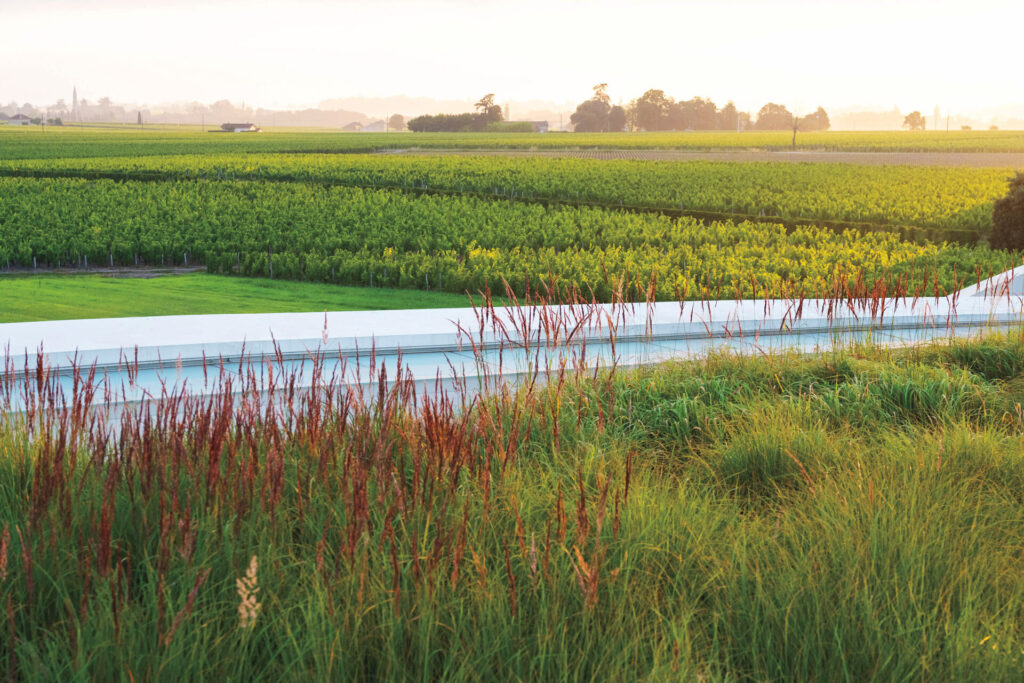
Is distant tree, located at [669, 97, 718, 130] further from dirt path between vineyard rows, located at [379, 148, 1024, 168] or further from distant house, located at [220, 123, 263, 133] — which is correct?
dirt path between vineyard rows, located at [379, 148, 1024, 168]

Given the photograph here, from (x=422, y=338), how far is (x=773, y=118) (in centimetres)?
18047

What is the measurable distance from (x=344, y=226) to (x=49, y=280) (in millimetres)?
6230

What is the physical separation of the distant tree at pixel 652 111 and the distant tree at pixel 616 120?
5.34 metres

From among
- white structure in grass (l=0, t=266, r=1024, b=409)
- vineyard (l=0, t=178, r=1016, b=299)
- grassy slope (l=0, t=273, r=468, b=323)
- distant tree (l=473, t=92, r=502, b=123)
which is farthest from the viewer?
distant tree (l=473, t=92, r=502, b=123)

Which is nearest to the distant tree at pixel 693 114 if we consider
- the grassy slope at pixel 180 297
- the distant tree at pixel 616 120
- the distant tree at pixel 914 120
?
the distant tree at pixel 616 120

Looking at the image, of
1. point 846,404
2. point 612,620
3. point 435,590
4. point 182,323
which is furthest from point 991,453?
point 182,323

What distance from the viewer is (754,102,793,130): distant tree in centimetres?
17538

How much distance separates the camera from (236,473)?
3.09 metres

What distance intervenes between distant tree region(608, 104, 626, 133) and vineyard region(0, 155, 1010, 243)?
97.6m

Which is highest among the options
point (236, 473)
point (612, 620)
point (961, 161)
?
point (961, 161)

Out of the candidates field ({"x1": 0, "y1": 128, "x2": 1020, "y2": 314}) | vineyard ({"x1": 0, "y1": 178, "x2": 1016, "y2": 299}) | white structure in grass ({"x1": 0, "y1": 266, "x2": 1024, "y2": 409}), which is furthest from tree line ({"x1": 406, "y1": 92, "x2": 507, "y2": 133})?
white structure in grass ({"x1": 0, "y1": 266, "x2": 1024, "y2": 409})

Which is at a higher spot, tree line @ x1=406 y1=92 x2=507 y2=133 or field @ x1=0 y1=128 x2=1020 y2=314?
tree line @ x1=406 y1=92 x2=507 y2=133

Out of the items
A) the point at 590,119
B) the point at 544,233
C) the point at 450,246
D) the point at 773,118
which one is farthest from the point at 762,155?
the point at 773,118

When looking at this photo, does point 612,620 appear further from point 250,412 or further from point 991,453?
point 991,453
